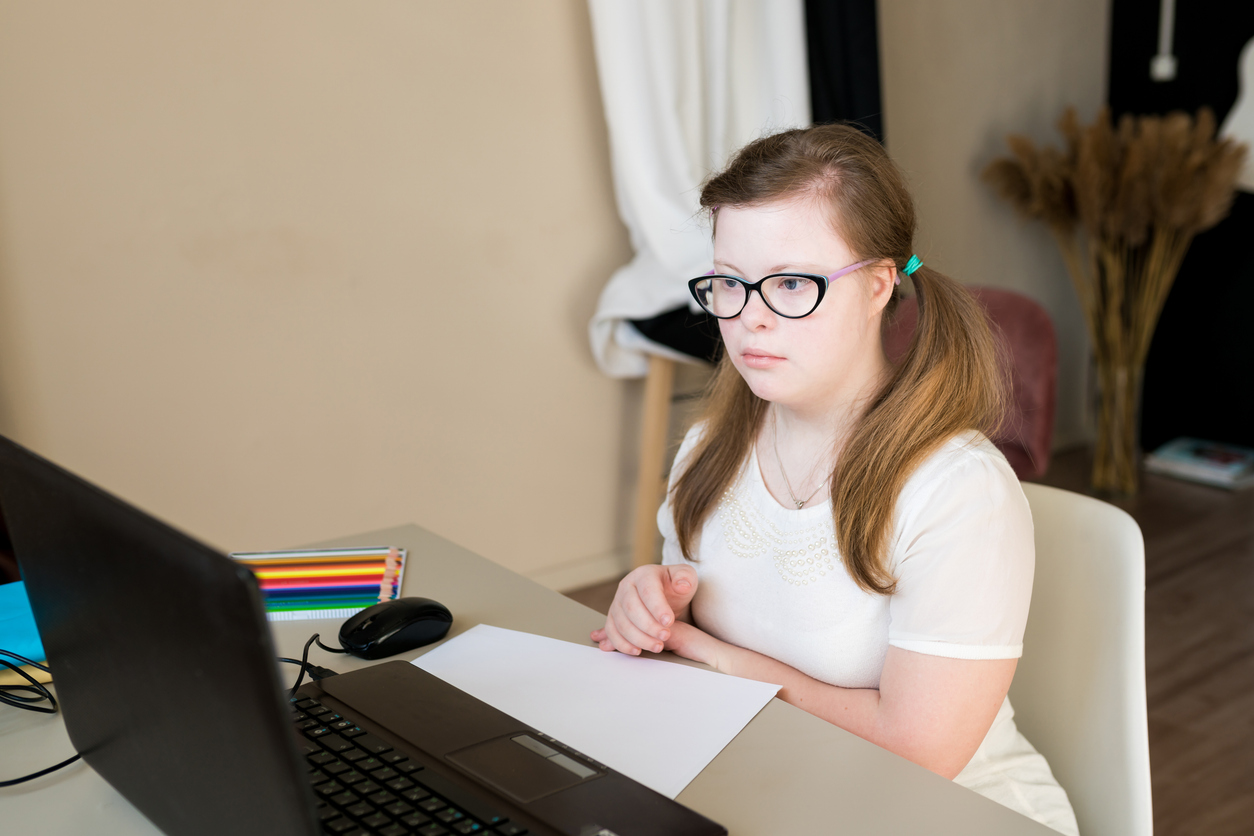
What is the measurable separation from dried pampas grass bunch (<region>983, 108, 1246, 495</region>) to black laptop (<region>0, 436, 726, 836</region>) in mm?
3137

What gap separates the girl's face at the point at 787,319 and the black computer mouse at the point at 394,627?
40cm

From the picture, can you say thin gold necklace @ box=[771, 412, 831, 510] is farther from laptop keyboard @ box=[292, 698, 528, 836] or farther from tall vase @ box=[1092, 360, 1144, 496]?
tall vase @ box=[1092, 360, 1144, 496]

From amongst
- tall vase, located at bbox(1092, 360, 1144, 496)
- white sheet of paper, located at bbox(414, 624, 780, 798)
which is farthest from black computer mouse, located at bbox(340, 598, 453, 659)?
tall vase, located at bbox(1092, 360, 1144, 496)

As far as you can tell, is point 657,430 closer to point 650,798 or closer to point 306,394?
point 306,394

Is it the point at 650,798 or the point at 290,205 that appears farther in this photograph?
the point at 290,205

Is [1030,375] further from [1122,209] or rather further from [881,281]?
[881,281]

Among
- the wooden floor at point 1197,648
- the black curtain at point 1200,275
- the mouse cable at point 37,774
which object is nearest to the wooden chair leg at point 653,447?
the wooden floor at point 1197,648

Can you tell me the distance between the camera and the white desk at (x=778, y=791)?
2.44 ft

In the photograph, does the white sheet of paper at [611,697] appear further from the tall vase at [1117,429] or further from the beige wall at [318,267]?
the tall vase at [1117,429]

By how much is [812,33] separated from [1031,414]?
1118 mm

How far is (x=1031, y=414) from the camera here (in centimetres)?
264

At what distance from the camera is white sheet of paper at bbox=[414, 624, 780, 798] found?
32.9 inches

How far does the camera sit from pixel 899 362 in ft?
3.67

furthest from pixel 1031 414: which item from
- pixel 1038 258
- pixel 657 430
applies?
pixel 1038 258
